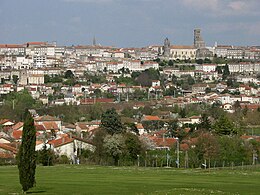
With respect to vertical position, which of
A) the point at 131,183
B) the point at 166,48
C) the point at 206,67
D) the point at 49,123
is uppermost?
the point at 166,48

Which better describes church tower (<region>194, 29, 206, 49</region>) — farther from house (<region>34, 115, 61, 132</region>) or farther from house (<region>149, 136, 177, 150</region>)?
house (<region>149, 136, 177, 150</region>)

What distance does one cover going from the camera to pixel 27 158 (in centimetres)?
2294

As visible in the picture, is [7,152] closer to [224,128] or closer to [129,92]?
[224,128]

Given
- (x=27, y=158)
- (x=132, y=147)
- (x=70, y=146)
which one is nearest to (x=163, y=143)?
(x=70, y=146)

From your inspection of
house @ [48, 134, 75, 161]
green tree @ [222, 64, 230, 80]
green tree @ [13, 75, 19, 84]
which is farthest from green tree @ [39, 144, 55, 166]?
green tree @ [222, 64, 230, 80]

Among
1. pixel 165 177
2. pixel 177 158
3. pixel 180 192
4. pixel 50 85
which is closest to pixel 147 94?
pixel 50 85

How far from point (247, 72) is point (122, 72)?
33.2 meters

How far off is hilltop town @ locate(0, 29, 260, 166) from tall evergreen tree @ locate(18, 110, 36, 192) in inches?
945

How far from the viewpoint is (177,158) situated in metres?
45.5

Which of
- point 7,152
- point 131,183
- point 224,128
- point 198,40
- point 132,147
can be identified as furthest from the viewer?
point 198,40

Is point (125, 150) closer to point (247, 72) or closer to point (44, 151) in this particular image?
point (44, 151)

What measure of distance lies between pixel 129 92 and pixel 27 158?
98.3 meters

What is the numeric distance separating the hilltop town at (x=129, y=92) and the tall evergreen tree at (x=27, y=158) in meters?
24.0

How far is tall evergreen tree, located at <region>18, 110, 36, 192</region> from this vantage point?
74.7 ft
